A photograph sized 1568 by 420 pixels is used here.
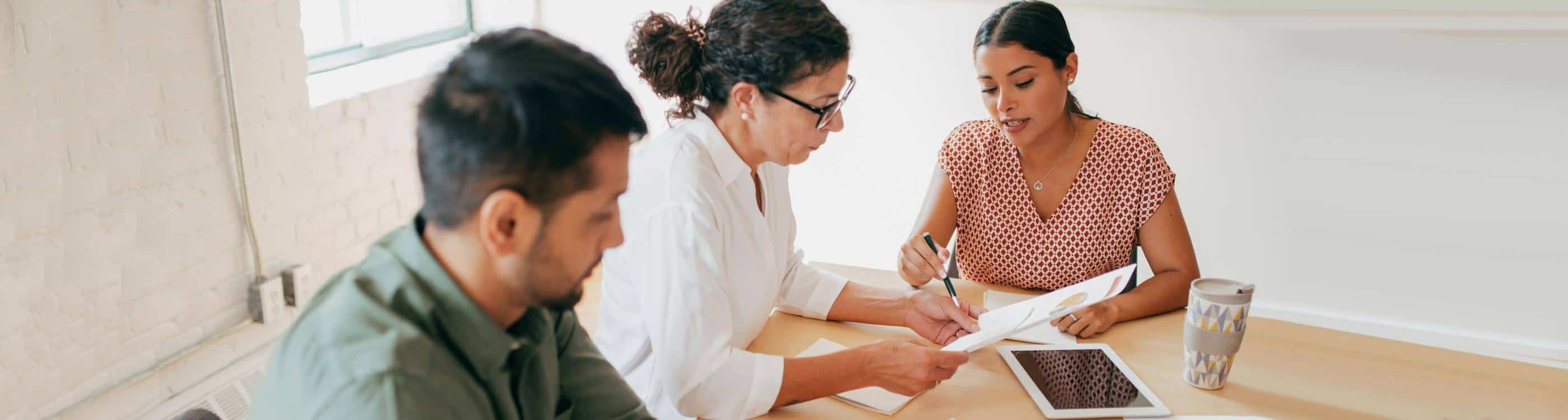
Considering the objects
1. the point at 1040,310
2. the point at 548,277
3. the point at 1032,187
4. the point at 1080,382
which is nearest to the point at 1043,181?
the point at 1032,187

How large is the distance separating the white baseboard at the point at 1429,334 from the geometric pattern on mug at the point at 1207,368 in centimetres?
153

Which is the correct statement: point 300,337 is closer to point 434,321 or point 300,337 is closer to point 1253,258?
point 434,321

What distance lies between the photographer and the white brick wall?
219 cm

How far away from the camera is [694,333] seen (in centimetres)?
140

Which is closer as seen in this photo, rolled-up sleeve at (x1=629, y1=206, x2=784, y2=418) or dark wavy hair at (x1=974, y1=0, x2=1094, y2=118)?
rolled-up sleeve at (x1=629, y1=206, x2=784, y2=418)

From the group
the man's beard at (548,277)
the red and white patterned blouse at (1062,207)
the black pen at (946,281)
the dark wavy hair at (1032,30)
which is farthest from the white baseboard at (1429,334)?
the man's beard at (548,277)

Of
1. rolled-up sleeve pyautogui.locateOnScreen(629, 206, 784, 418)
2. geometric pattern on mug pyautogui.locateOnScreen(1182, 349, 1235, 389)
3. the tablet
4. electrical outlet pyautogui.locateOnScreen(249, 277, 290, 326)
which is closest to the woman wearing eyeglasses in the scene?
rolled-up sleeve pyautogui.locateOnScreen(629, 206, 784, 418)

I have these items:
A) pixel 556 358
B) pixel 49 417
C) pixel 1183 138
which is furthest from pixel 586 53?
pixel 1183 138

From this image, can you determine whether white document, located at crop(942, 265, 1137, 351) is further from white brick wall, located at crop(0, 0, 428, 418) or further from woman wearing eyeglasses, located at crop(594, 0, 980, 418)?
white brick wall, located at crop(0, 0, 428, 418)

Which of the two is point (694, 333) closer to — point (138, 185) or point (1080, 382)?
point (1080, 382)

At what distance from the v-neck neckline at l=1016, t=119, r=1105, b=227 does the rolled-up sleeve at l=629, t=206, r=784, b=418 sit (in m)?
0.87

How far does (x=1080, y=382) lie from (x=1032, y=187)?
710 millimetres

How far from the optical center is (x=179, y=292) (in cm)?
262

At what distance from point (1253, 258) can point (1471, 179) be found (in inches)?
23.3
